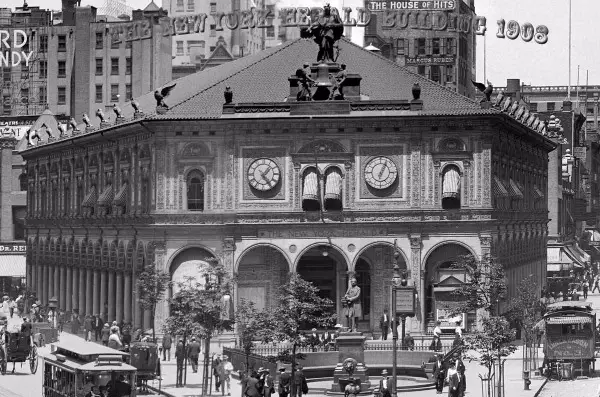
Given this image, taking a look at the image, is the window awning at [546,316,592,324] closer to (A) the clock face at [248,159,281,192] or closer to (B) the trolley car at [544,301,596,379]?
(B) the trolley car at [544,301,596,379]

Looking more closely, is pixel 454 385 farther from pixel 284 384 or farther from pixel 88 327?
pixel 88 327

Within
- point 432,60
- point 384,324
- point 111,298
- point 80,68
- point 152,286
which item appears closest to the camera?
point 152,286

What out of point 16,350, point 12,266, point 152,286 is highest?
point 12,266

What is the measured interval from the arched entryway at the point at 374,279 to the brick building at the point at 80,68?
6644cm

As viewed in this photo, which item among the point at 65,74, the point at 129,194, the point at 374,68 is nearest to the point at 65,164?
the point at 129,194

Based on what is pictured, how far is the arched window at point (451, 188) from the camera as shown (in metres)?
90.1

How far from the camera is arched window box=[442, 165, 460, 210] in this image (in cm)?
9006

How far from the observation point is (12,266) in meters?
142

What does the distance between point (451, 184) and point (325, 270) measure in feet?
27.7

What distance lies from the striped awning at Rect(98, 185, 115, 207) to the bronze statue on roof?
50.2 feet

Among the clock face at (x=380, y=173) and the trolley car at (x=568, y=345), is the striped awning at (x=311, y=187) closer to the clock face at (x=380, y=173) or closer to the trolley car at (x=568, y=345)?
the clock face at (x=380, y=173)

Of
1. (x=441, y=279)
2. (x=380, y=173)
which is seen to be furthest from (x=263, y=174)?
(x=441, y=279)

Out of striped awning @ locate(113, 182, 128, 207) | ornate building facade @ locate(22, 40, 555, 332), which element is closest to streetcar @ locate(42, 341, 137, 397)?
ornate building facade @ locate(22, 40, 555, 332)

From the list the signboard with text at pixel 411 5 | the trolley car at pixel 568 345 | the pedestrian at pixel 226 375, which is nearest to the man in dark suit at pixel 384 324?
the trolley car at pixel 568 345
